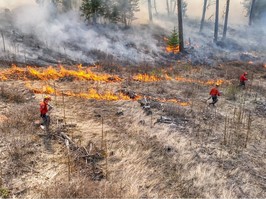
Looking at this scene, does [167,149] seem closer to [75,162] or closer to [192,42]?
[75,162]

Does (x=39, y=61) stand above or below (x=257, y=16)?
below

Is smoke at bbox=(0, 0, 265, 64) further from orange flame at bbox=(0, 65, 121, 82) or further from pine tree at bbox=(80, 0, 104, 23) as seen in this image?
orange flame at bbox=(0, 65, 121, 82)

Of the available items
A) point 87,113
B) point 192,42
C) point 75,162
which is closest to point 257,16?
point 192,42

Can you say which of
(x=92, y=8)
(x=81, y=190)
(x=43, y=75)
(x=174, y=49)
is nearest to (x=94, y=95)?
(x=43, y=75)

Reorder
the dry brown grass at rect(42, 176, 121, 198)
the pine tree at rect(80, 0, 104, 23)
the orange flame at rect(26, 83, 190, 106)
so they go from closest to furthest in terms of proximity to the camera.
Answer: the dry brown grass at rect(42, 176, 121, 198)
the orange flame at rect(26, 83, 190, 106)
the pine tree at rect(80, 0, 104, 23)

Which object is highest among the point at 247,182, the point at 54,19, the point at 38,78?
the point at 54,19

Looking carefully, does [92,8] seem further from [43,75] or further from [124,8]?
[43,75]

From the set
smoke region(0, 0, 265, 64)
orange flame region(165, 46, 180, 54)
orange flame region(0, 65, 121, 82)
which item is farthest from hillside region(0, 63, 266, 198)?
orange flame region(165, 46, 180, 54)

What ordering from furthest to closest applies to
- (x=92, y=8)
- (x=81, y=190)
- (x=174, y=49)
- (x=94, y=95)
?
(x=92, y=8) → (x=174, y=49) → (x=94, y=95) → (x=81, y=190)

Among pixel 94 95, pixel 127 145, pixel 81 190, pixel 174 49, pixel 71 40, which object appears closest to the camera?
pixel 81 190

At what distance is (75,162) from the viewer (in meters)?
8.28

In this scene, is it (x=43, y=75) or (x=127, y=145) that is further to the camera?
(x=43, y=75)

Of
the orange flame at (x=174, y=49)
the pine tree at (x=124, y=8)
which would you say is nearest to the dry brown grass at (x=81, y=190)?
the orange flame at (x=174, y=49)

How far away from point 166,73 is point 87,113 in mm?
10318
